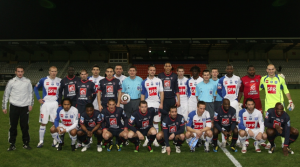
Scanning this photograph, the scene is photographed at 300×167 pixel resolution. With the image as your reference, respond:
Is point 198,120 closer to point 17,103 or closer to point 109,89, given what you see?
point 109,89

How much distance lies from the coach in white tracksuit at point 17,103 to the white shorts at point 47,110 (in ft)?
1.13

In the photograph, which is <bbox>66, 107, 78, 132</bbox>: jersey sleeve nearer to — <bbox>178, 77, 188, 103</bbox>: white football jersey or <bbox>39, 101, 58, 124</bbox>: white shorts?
<bbox>39, 101, 58, 124</bbox>: white shorts

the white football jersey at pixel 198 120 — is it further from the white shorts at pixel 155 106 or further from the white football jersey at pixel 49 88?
the white football jersey at pixel 49 88

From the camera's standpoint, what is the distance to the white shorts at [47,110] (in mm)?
6121

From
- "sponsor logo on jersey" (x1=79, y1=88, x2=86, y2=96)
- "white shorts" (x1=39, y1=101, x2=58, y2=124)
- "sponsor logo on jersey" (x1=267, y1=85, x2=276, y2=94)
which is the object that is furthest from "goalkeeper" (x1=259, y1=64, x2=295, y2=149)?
"white shorts" (x1=39, y1=101, x2=58, y2=124)

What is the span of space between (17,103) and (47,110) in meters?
0.72

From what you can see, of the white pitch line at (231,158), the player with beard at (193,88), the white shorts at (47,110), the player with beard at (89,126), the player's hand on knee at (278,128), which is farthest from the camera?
the player with beard at (193,88)

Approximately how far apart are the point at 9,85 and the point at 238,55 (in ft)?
105

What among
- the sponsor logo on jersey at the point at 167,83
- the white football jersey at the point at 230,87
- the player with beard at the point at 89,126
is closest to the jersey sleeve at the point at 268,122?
the white football jersey at the point at 230,87

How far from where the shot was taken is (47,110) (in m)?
6.17

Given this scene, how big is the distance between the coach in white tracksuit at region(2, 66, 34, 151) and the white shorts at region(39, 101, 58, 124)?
34 centimetres

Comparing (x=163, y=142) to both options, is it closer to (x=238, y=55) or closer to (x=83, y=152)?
(x=83, y=152)

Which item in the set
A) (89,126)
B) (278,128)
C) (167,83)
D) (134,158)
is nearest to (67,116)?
(89,126)

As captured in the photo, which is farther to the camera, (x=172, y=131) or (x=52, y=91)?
(x=52, y=91)
